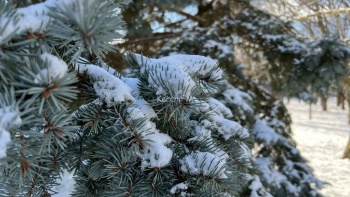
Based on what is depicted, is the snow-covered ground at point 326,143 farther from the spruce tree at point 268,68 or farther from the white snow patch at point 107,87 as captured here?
the white snow patch at point 107,87

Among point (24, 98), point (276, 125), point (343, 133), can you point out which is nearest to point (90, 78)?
point (24, 98)

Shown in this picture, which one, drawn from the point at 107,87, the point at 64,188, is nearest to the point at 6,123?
the point at 107,87

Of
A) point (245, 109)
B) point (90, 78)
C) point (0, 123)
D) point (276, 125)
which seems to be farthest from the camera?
point (276, 125)

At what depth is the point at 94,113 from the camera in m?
0.49

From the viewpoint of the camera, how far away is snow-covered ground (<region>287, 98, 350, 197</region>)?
451cm

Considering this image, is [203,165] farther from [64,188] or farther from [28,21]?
[64,188]

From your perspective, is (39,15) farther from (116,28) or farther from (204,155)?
(204,155)

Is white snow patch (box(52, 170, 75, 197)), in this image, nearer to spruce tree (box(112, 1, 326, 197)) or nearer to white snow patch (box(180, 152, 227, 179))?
white snow patch (box(180, 152, 227, 179))

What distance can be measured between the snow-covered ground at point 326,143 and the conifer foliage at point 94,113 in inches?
78.0

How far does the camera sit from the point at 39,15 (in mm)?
317

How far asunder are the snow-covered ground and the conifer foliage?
198cm

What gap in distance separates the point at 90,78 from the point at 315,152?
7764 millimetres

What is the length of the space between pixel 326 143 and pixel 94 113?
885 centimetres

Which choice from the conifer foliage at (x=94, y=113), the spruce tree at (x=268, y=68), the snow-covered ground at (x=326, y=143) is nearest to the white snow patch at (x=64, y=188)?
the conifer foliage at (x=94, y=113)
